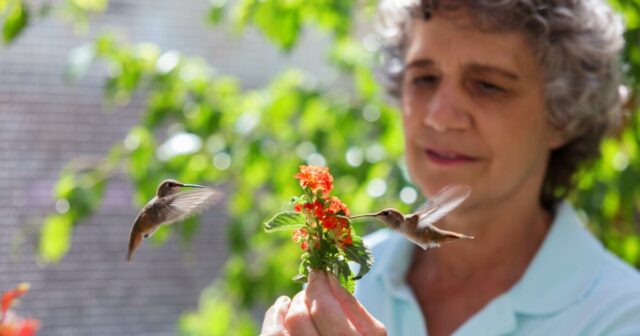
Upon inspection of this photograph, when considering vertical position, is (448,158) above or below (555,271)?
above

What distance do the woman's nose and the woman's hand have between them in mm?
446

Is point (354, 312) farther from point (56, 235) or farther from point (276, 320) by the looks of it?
point (56, 235)

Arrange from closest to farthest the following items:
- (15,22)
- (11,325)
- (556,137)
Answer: (11,325) → (556,137) → (15,22)

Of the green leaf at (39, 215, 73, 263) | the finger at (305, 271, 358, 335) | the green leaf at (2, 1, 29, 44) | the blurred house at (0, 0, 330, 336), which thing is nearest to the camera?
the finger at (305, 271, 358, 335)

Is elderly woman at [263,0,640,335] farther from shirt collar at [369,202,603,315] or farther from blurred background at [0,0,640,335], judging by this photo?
blurred background at [0,0,640,335]

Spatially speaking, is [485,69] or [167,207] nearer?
[167,207]

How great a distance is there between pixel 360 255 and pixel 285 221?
53 millimetres

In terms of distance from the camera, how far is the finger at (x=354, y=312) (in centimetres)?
61

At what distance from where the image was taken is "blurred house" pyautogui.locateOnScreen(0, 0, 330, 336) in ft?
5.63

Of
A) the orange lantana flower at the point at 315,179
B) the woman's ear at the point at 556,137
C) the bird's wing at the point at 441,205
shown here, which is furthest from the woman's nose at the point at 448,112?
the orange lantana flower at the point at 315,179

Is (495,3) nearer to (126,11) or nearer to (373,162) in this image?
(373,162)

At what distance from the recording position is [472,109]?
1051 millimetres

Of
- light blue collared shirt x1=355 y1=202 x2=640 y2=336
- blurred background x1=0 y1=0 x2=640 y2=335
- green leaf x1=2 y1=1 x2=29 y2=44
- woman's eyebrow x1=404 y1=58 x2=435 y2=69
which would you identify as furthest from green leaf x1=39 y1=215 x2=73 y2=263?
woman's eyebrow x1=404 y1=58 x2=435 y2=69

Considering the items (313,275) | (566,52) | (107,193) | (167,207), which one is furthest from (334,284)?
(107,193)
